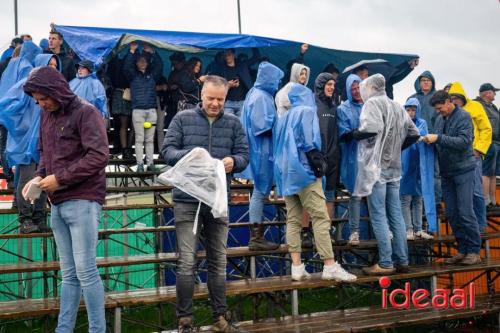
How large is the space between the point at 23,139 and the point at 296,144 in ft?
9.09

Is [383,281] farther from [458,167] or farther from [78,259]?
[78,259]

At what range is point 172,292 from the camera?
15.4 feet

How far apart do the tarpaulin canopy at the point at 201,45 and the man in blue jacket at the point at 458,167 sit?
142 inches

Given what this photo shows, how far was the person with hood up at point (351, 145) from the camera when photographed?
19.5 ft

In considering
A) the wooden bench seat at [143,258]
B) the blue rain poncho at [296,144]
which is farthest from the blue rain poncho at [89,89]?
the blue rain poncho at [296,144]

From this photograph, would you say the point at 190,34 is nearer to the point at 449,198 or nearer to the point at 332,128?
the point at 332,128

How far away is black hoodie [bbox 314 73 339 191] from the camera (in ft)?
18.8

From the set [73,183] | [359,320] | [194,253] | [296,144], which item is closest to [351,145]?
[296,144]

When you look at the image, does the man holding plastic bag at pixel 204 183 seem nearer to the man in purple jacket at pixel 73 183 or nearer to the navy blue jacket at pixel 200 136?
the navy blue jacket at pixel 200 136

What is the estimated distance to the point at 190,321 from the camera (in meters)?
3.83

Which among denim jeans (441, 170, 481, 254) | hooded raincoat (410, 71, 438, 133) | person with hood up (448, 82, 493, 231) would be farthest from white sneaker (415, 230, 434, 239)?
hooded raincoat (410, 71, 438, 133)

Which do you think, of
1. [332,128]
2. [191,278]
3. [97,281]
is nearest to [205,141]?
[191,278]

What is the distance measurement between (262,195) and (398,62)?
5.25 metres

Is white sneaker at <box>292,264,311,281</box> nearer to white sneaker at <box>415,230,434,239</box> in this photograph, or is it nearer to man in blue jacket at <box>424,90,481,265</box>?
man in blue jacket at <box>424,90,481,265</box>
